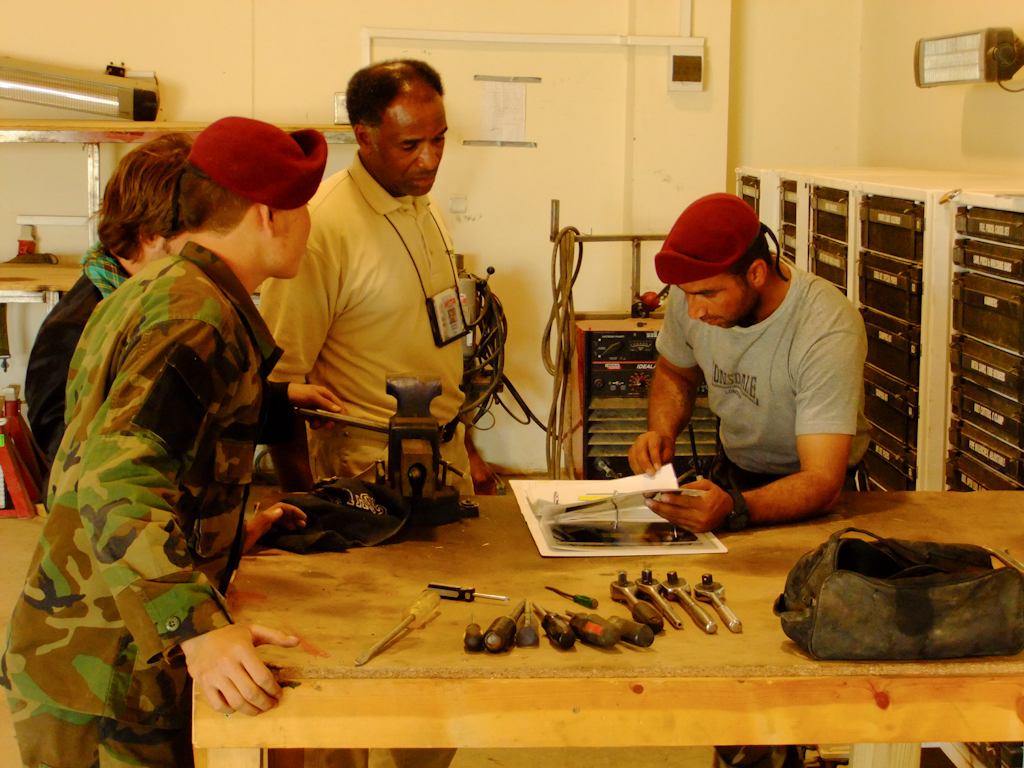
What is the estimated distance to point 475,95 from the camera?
4605 millimetres

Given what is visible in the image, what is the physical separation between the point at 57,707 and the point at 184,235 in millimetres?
664

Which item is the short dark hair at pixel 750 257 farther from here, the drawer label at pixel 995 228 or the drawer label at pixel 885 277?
the drawer label at pixel 885 277

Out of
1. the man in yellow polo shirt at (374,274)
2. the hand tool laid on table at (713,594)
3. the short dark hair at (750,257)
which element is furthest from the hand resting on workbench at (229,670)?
the short dark hair at (750,257)

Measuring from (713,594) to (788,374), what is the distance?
2.26ft

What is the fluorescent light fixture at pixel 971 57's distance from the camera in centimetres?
298

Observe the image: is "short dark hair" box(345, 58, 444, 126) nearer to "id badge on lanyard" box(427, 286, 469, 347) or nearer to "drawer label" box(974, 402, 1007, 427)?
"id badge on lanyard" box(427, 286, 469, 347)

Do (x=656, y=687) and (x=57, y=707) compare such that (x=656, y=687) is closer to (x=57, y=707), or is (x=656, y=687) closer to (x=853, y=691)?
(x=853, y=691)

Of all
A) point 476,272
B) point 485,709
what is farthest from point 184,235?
point 476,272

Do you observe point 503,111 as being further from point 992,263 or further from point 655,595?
point 655,595

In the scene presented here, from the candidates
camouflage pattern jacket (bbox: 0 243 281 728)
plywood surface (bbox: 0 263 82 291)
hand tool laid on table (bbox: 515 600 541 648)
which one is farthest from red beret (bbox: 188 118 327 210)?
plywood surface (bbox: 0 263 82 291)

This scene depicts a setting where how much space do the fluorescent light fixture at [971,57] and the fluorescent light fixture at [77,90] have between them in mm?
3117

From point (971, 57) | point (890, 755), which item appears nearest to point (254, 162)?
point (890, 755)

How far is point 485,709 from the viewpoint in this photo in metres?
1.24

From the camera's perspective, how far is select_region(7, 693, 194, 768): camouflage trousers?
4.25 feet
